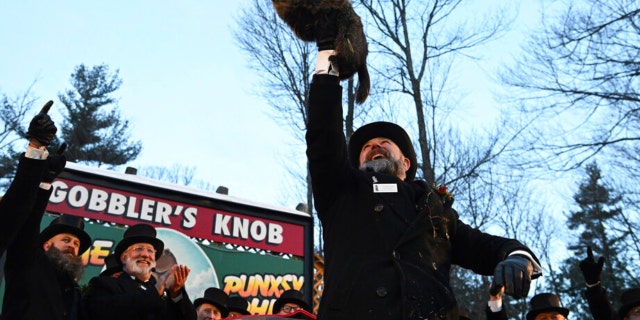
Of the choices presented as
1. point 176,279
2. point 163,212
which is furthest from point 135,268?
point 163,212

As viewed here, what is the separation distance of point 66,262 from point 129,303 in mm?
602

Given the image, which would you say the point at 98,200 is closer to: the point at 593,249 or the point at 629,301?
the point at 629,301

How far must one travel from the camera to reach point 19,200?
3732mm

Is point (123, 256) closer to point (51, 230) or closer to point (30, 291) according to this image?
Result: point (51, 230)

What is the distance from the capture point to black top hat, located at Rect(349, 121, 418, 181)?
3418 millimetres

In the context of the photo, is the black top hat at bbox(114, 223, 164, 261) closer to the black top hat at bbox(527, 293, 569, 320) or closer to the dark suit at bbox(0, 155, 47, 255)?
the dark suit at bbox(0, 155, 47, 255)

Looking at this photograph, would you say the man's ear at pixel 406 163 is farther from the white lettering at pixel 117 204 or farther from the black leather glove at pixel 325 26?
the white lettering at pixel 117 204

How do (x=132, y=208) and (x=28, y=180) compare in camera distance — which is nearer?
(x=28, y=180)

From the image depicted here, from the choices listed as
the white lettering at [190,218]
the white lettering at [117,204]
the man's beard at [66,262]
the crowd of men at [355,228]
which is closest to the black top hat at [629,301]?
the crowd of men at [355,228]

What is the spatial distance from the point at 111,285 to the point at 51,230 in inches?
31.8

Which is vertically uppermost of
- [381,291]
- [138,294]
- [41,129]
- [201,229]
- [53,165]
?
[201,229]

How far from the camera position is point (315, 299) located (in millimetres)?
9242

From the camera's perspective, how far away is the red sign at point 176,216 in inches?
288

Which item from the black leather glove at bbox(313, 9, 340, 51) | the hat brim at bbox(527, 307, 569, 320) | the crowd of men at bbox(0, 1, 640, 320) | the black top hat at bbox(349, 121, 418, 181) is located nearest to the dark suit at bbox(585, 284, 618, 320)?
the hat brim at bbox(527, 307, 569, 320)
